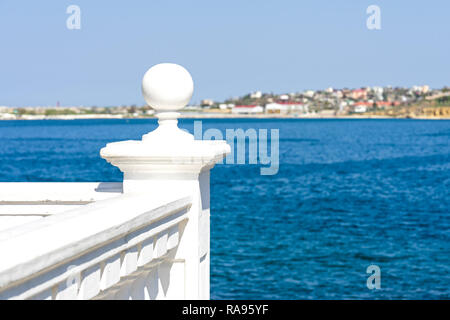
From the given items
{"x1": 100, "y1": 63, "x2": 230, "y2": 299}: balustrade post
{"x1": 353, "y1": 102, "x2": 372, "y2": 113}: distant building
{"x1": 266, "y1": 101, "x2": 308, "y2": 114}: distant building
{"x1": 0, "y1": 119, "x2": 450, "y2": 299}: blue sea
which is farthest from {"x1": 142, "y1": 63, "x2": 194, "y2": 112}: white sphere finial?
{"x1": 353, "y1": 102, "x2": 372, "y2": 113}: distant building

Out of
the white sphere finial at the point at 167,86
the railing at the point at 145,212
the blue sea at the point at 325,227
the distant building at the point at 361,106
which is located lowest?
the blue sea at the point at 325,227

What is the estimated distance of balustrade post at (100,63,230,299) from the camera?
3697 mm

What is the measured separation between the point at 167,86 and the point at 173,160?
0.42 metres

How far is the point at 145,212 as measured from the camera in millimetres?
3078

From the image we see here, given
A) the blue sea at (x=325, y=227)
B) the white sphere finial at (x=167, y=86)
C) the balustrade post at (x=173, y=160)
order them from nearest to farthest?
the balustrade post at (x=173, y=160) → the white sphere finial at (x=167, y=86) → the blue sea at (x=325, y=227)

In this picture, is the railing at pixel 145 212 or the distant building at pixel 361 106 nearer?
the railing at pixel 145 212

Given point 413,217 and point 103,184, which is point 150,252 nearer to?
point 103,184

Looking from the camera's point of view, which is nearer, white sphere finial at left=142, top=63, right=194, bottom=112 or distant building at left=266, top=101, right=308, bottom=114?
white sphere finial at left=142, top=63, right=194, bottom=112

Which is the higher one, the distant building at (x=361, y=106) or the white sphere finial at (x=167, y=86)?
the white sphere finial at (x=167, y=86)

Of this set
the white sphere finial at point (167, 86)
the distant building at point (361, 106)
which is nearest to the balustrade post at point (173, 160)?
the white sphere finial at point (167, 86)

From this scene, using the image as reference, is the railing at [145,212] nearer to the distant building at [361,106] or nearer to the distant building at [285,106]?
the distant building at [285,106]

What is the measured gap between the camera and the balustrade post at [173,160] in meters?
3.70

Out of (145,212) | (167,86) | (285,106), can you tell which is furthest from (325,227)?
(285,106)

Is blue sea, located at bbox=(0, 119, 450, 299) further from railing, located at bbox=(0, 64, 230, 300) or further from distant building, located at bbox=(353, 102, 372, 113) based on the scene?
distant building, located at bbox=(353, 102, 372, 113)
